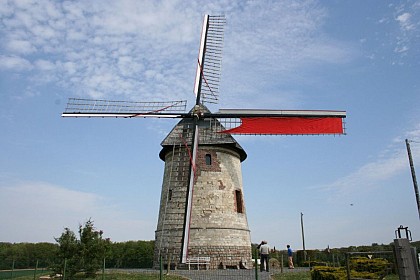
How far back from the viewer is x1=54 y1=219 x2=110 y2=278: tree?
12086mm

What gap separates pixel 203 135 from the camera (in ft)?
60.2

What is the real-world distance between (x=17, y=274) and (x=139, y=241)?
21655mm

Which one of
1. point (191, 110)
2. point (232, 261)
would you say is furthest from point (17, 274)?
point (191, 110)

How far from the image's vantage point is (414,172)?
65.3ft

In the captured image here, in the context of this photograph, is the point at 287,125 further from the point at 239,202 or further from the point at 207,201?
the point at 207,201

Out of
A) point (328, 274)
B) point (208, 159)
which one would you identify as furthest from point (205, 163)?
point (328, 274)

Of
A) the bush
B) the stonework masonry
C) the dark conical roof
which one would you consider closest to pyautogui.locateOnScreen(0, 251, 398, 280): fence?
the stonework masonry

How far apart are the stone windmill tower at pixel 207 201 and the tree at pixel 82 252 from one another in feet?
17.9

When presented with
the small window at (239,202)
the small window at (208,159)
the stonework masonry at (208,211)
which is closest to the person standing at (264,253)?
the stonework masonry at (208,211)

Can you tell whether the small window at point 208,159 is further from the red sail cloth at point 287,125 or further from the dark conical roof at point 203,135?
the red sail cloth at point 287,125

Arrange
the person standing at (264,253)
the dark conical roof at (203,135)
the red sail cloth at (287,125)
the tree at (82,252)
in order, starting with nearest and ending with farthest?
the tree at (82,252) → the person standing at (264,253) → the red sail cloth at (287,125) → the dark conical roof at (203,135)

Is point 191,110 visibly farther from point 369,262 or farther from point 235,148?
point 369,262

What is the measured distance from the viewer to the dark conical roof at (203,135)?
18.2 m

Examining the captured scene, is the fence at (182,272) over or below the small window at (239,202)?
below
